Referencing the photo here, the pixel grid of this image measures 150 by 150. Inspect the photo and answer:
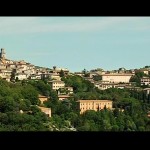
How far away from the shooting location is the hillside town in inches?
943

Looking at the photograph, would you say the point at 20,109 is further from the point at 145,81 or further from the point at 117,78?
the point at 117,78

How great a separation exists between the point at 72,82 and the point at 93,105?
5.23 meters

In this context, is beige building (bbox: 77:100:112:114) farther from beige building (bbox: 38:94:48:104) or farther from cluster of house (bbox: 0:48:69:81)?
cluster of house (bbox: 0:48:69:81)

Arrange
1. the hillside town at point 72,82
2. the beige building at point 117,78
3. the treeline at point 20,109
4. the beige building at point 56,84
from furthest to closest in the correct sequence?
the beige building at point 117,78
the beige building at point 56,84
the hillside town at point 72,82
the treeline at point 20,109

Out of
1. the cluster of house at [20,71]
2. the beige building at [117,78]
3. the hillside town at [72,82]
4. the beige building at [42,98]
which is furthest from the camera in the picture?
the beige building at [117,78]

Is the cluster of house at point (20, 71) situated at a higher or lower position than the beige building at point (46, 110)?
higher

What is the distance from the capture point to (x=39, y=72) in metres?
33.3

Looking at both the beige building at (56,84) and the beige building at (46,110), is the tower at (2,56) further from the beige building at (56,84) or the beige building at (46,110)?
the beige building at (46,110)

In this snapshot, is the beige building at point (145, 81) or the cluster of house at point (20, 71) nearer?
the cluster of house at point (20, 71)

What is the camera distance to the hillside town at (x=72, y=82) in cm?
2395

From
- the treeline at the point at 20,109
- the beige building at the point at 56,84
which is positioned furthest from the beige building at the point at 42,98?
the beige building at the point at 56,84

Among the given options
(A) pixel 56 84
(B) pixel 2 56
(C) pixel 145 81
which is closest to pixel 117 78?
(C) pixel 145 81
